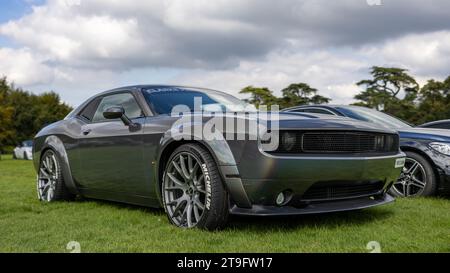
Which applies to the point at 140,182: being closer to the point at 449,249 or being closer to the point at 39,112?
the point at 449,249

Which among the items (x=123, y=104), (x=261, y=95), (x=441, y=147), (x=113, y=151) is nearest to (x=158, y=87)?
(x=123, y=104)

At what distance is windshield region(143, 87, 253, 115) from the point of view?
16.0 feet

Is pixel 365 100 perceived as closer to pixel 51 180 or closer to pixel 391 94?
pixel 391 94

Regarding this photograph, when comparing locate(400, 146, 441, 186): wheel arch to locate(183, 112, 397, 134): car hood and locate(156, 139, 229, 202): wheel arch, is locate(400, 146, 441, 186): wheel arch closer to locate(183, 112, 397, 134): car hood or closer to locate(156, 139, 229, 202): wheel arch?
locate(183, 112, 397, 134): car hood

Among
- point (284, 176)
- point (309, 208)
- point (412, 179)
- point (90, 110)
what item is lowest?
point (412, 179)

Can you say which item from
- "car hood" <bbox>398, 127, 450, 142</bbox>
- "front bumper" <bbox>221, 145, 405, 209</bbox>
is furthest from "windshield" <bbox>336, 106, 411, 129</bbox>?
"front bumper" <bbox>221, 145, 405, 209</bbox>

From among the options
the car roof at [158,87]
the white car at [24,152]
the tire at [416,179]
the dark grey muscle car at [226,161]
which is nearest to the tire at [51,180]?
the dark grey muscle car at [226,161]

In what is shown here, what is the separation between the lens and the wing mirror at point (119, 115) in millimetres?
4727

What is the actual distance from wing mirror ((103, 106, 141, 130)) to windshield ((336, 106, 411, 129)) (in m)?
3.26

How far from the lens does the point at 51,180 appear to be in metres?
6.27

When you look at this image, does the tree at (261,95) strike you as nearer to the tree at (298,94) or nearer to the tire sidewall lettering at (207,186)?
the tree at (298,94)

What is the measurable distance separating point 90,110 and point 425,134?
13.7 feet
